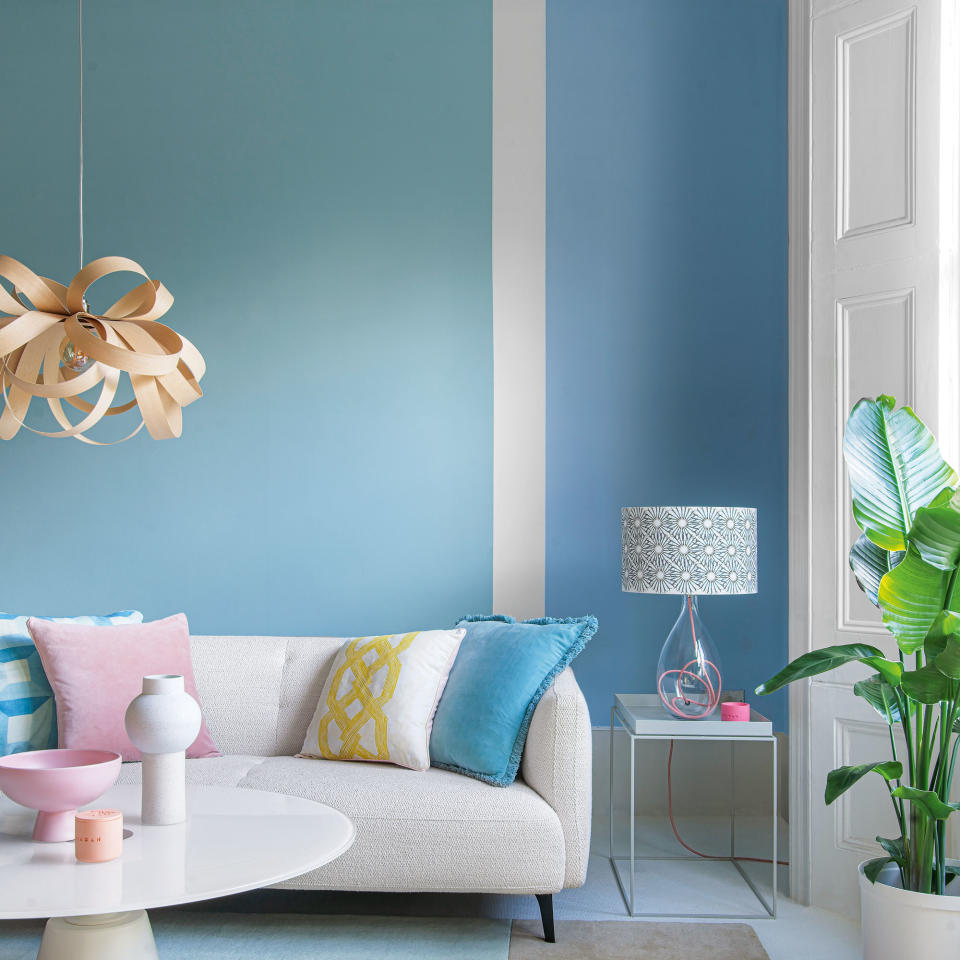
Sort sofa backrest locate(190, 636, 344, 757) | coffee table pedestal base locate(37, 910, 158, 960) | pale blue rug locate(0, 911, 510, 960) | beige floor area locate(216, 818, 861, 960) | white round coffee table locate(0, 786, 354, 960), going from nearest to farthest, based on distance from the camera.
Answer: white round coffee table locate(0, 786, 354, 960) → coffee table pedestal base locate(37, 910, 158, 960) → pale blue rug locate(0, 911, 510, 960) → beige floor area locate(216, 818, 861, 960) → sofa backrest locate(190, 636, 344, 757)

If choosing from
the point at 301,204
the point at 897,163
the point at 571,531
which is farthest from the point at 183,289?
the point at 897,163

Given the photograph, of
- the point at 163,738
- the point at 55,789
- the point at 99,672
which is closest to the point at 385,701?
the point at 99,672

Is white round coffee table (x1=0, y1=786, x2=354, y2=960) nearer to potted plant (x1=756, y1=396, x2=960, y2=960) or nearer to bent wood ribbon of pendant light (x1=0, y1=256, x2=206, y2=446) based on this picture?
bent wood ribbon of pendant light (x1=0, y1=256, x2=206, y2=446)

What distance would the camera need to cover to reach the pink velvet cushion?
2635mm

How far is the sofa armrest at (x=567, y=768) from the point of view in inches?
96.1

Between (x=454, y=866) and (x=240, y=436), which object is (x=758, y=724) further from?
(x=240, y=436)

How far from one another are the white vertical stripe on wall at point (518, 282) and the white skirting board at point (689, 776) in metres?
0.81

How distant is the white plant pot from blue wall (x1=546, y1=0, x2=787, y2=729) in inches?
54.6

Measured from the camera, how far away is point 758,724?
2734 mm

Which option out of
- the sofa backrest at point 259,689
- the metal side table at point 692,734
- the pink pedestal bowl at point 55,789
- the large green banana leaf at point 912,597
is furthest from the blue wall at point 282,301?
the pink pedestal bowl at point 55,789

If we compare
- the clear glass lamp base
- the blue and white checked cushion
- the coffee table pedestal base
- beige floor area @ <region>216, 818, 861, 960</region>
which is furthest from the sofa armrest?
the blue and white checked cushion

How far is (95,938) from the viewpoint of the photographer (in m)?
1.60

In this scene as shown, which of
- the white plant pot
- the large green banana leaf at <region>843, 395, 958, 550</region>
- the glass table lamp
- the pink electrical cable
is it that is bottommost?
the pink electrical cable

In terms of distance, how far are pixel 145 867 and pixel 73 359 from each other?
4.02 ft
